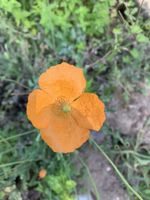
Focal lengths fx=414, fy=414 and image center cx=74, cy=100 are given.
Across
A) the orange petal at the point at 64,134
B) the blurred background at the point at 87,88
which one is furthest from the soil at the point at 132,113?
the orange petal at the point at 64,134

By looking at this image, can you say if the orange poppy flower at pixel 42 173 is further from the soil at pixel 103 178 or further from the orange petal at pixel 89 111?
the orange petal at pixel 89 111

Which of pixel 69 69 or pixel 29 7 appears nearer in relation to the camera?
pixel 69 69

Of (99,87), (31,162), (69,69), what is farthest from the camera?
(99,87)

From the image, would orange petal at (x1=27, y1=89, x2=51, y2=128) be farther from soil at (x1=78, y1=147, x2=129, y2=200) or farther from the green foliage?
soil at (x1=78, y1=147, x2=129, y2=200)

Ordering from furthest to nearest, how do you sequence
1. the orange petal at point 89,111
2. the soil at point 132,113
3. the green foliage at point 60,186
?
the soil at point 132,113, the green foliage at point 60,186, the orange petal at point 89,111

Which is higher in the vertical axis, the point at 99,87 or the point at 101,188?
the point at 99,87

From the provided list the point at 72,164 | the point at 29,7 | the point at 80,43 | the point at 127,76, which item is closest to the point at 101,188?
the point at 72,164

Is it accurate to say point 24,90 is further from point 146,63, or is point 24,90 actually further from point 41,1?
point 146,63
